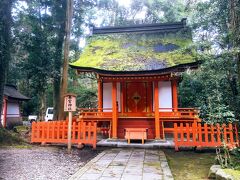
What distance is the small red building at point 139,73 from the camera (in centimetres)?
1120

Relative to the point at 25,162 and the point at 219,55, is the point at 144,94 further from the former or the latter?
the point at 25,162

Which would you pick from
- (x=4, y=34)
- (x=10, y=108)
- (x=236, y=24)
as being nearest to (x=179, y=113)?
(x=236, y=24)

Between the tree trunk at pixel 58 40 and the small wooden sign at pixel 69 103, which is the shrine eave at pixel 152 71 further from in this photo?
the tree trunk at pixel 58 40

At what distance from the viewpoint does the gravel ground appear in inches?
225

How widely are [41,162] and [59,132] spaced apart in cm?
306

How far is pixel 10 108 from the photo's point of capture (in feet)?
74.7

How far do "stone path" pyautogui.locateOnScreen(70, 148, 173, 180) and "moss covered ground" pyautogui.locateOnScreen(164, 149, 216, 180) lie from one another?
304mm

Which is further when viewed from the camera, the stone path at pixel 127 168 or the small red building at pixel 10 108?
the small red building at pixel 10 108

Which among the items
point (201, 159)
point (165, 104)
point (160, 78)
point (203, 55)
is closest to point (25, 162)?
point (201, 159)

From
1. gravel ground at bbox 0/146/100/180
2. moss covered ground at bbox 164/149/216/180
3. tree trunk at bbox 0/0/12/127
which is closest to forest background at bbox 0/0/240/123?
tree trunk at bbox 0/0/12/127

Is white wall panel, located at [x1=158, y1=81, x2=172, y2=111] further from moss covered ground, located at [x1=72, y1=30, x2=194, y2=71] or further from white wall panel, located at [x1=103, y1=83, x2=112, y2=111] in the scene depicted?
white wall panel, located at [x1=103, y1=83, x2=112, y2=111]

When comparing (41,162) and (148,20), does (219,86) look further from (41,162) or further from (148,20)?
(148,20)

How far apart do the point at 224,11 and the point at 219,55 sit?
14.0 feet

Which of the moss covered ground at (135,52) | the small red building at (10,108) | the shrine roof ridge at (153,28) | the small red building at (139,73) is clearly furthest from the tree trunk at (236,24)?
the small red building at (10,108)
